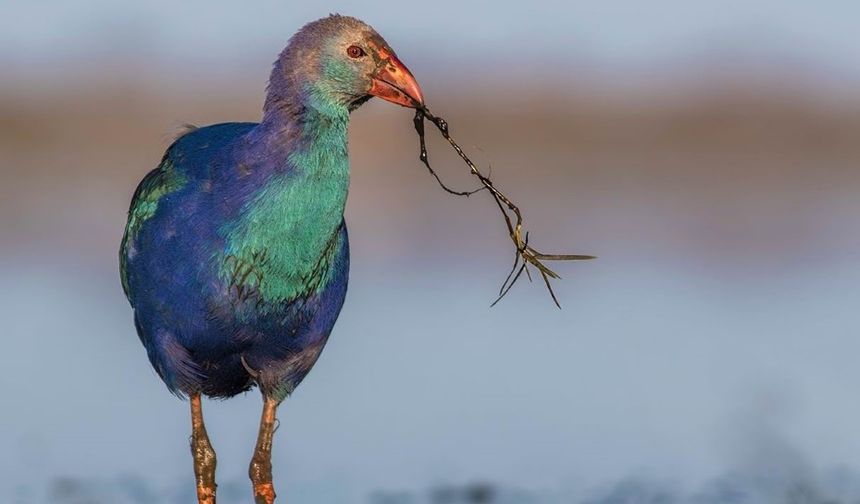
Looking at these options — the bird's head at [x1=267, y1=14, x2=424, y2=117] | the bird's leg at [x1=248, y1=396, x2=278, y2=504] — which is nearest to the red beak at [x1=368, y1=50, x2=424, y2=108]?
the bird's head at [x1=267, y1=14, x2=424, y2=117]

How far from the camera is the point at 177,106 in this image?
28.8 meters

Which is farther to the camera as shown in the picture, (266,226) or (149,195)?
(149,195)

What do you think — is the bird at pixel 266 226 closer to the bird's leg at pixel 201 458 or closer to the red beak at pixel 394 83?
the red beak at pixel 394 83

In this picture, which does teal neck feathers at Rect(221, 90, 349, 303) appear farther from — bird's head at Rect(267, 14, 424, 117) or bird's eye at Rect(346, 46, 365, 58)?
bird's eye at Rect(346, 46, 365, 58)

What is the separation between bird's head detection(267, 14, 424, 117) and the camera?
665 cm

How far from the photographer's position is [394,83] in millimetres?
6711

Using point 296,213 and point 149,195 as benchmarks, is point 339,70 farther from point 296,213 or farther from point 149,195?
point 149,195

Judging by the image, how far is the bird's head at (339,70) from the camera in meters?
6.65

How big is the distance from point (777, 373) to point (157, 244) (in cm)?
390

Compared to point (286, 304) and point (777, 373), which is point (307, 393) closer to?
point (777, 373)

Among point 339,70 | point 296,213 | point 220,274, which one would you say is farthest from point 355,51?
point 220,274

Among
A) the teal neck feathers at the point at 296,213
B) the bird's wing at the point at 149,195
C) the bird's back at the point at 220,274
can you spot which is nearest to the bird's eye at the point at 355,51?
the teal neck feathers at the point at 296,213

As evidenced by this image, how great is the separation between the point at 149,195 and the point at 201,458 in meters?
1.00

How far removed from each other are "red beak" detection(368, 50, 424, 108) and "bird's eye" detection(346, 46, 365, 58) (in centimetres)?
6
